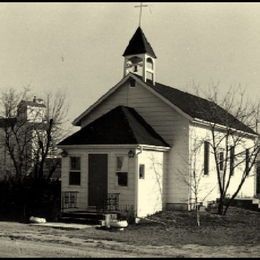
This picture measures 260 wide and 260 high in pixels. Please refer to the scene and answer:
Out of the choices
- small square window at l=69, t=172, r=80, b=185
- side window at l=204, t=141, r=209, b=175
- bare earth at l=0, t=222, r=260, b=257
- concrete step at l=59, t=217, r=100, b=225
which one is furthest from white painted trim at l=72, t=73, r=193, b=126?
bare earth at l=0, t=222, r=260, b=257

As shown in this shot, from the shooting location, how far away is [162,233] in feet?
55.6

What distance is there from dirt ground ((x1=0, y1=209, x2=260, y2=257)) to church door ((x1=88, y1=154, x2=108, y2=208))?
8.03ft

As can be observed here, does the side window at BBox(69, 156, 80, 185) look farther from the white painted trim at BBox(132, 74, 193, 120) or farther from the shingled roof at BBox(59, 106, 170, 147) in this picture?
the white painted trim at BBox(132, 74, 193, 120)

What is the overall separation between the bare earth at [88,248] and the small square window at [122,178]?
4782 millimetres

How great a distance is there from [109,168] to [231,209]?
24.9ft

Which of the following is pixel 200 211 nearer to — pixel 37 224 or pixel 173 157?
pixel 173 157

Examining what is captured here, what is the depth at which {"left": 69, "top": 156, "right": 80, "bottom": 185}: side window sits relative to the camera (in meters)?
21.4

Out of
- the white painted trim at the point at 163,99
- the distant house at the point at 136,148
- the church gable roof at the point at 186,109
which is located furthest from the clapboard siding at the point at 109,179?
the church gable roof at the point at 186,109

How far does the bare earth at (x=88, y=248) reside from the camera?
39.5ft

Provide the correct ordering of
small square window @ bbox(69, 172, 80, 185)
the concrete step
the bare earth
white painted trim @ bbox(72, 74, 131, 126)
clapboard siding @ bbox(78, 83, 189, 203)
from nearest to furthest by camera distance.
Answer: the bare earth < the concrete step < small square window @ bbox(69, 172, 80, 185) < clapboard siding @ bbox(78, 83, 189, 203) < white painted trim @ bbox(72, 74, 131, 126)

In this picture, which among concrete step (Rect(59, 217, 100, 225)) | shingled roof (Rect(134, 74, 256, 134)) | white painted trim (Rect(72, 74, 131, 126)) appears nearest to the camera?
concrete step (Rect(59, 217, 100, 225))

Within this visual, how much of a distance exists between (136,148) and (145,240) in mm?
5608

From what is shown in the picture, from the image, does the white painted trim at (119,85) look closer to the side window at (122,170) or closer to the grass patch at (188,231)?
the side window at (122,170)

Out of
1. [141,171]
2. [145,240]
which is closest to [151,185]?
[141,171]
